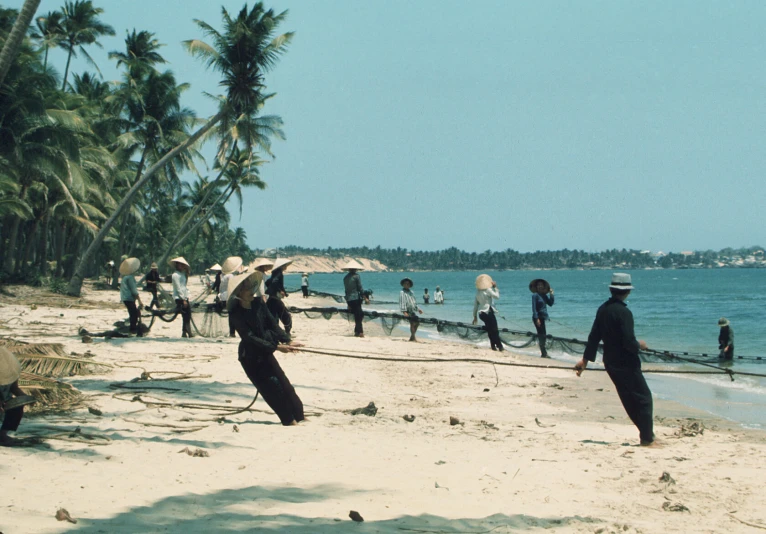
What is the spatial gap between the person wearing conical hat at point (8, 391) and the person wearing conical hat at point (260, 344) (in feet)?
6.31

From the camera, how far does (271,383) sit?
6555mm

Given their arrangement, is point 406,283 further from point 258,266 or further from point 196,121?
point 196,121

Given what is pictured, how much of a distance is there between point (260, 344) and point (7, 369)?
2145mm

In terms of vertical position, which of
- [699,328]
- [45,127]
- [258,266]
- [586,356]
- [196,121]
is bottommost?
[699,328]

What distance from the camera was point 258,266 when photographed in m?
11.4

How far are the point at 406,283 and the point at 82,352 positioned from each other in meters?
7.32

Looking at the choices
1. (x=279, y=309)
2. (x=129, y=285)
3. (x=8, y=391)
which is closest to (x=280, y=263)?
(x=279, y=309)

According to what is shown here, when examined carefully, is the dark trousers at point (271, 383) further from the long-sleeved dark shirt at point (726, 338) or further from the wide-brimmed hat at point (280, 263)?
the long-sleeved dark shirt at point (726, 338)

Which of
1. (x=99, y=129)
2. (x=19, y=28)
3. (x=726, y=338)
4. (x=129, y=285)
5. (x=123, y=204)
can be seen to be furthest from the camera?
(x=99, y=129)

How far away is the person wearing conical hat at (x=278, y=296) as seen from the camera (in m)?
10.6

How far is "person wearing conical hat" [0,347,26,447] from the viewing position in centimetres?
486

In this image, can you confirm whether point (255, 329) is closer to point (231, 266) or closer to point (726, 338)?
point (231, 266)

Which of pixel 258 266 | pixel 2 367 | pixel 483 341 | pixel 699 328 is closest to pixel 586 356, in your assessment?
pixel 2 367

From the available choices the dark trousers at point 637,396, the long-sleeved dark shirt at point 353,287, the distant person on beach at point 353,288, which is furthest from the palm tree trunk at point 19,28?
the long-sleeved dark shirt at point 353,287
